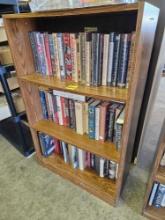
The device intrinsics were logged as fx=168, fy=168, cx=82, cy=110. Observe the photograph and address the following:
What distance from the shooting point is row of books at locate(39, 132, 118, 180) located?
129 centimetres

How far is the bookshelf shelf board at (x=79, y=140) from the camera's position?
1.05 meters

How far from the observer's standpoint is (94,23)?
1017mm

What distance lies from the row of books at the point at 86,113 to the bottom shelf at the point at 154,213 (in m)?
0.52

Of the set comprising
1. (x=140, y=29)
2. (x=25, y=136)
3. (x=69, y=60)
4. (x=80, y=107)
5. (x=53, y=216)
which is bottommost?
(x=53, y=216)

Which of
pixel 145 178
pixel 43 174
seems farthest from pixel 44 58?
pixel 145 178

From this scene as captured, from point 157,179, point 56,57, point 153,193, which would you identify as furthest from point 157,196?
point 56,57

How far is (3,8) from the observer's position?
1.34m

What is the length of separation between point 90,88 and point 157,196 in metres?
0.83

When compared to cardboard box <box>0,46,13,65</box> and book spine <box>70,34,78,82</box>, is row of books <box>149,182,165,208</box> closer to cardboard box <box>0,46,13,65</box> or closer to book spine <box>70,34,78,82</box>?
book spine <box>70,34,78,82</box>

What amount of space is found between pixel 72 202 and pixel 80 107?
0.73 m

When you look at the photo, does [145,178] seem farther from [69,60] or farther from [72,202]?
[69,60]

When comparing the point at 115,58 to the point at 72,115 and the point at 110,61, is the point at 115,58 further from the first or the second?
the point at 72,115

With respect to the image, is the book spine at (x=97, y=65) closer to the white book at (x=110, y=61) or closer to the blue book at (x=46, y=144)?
the white book at (x=110, y=61)

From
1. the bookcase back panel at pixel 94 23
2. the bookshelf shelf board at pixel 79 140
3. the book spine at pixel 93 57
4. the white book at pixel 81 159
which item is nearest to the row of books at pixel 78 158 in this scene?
the white book at pixel 81 159
